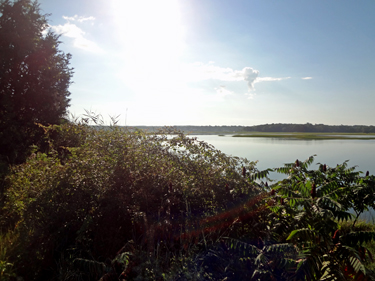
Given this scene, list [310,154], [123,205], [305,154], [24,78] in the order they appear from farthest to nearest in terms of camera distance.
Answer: [305,154] → [310,154] → [24,78] → [123,205]

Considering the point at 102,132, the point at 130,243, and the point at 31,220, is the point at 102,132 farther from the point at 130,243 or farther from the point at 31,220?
the point at 130,243

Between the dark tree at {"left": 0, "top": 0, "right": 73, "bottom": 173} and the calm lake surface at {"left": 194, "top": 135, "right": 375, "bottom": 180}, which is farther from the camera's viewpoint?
the calm lake surface at {"left": 194, "top": 135, "right": 375, "bottom": 180}

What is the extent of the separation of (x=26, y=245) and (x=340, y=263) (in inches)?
193

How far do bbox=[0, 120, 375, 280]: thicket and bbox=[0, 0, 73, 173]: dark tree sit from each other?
10090 millimetres

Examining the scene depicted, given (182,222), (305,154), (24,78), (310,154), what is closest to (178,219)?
(182,222)

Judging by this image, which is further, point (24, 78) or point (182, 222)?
point (24, 78)

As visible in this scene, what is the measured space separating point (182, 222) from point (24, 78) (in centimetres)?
1440

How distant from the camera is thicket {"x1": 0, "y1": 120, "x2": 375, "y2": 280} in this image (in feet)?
11.7

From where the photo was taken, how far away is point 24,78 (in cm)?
1454

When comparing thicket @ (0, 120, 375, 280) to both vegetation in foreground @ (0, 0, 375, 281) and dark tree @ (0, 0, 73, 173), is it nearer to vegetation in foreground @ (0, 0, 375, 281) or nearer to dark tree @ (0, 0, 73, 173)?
vegetation in foreground @ (0, 0, 375, 281)

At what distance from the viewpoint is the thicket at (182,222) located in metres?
3.55

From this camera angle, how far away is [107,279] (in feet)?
12.0

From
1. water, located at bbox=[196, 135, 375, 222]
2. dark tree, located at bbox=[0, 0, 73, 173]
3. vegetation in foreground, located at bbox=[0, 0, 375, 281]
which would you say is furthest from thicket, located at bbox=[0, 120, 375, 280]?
dark tree, located at bbox=[0, 0, 73, 173]

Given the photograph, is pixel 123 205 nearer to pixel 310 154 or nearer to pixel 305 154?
pixel 310 154
